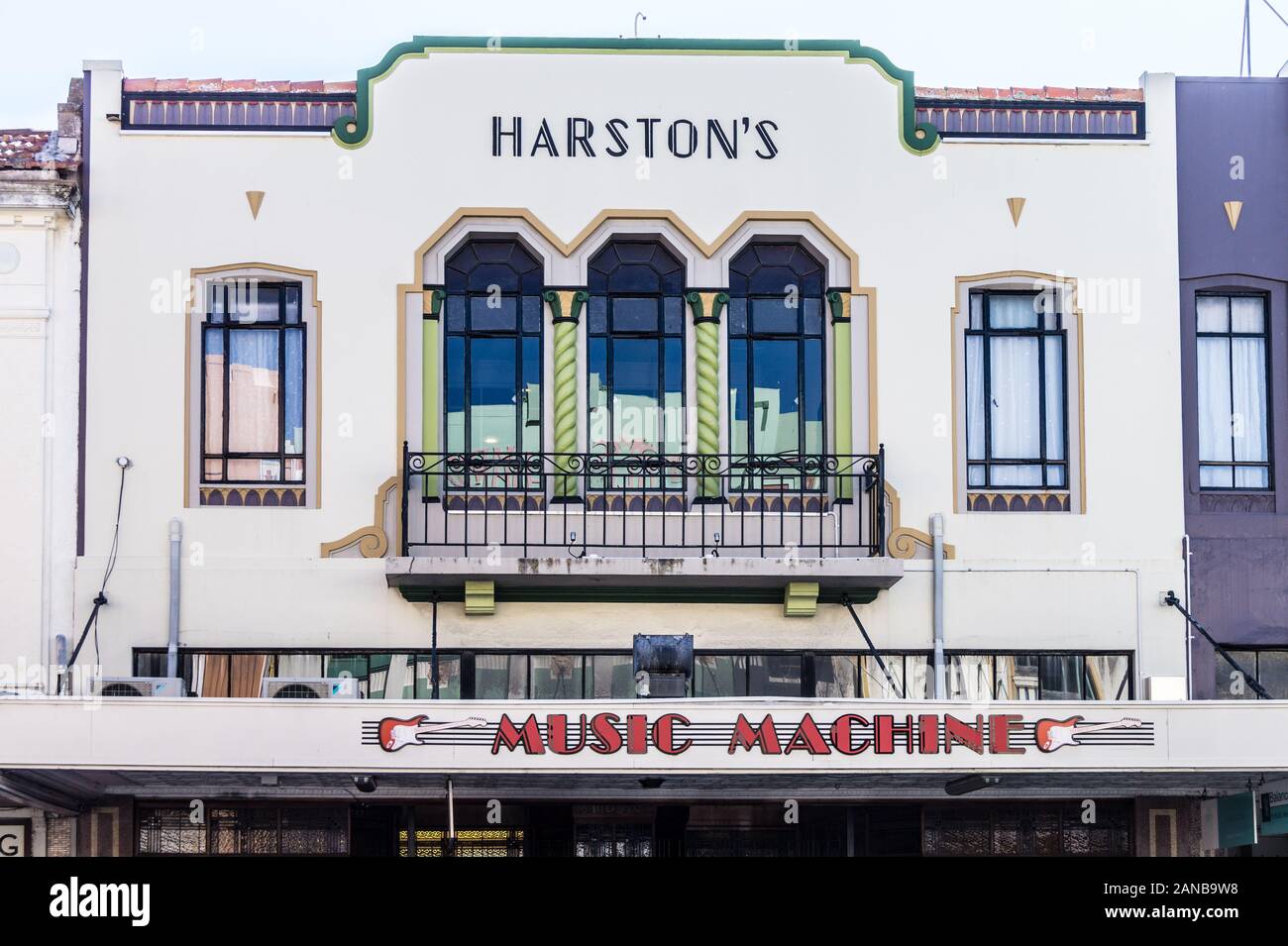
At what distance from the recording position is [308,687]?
21.5m

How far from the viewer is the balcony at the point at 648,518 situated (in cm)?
2177

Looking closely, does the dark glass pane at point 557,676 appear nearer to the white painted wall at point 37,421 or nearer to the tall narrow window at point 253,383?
the tall narrow window at point 253,383

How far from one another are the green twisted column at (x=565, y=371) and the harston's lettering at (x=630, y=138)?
152 cm

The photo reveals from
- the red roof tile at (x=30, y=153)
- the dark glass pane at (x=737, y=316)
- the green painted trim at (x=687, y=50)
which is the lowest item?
the dark glass pane at (x=737, y=316)

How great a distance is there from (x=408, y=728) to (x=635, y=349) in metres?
5.59

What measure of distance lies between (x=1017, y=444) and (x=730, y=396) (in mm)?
3083

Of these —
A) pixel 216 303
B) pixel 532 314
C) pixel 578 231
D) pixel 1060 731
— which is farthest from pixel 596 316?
pixel 1060 731

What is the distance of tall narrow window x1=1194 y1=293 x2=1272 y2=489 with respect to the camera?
22766 millimetres

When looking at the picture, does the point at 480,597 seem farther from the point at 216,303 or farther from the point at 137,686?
the point at 216,303

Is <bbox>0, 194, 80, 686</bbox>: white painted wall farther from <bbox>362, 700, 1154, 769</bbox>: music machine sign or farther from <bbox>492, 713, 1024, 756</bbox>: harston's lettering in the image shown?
<bbox>492, 713, 1024, 756</bbox>: harston's lettering

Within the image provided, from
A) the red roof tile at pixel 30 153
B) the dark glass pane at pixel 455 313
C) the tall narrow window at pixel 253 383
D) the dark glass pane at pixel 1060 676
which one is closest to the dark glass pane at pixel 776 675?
the dark glass pane at pixel 1060 676

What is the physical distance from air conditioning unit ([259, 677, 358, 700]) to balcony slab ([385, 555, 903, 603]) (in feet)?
3.64

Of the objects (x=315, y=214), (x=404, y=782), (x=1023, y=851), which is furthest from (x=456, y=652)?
(x=1023, y=851)
